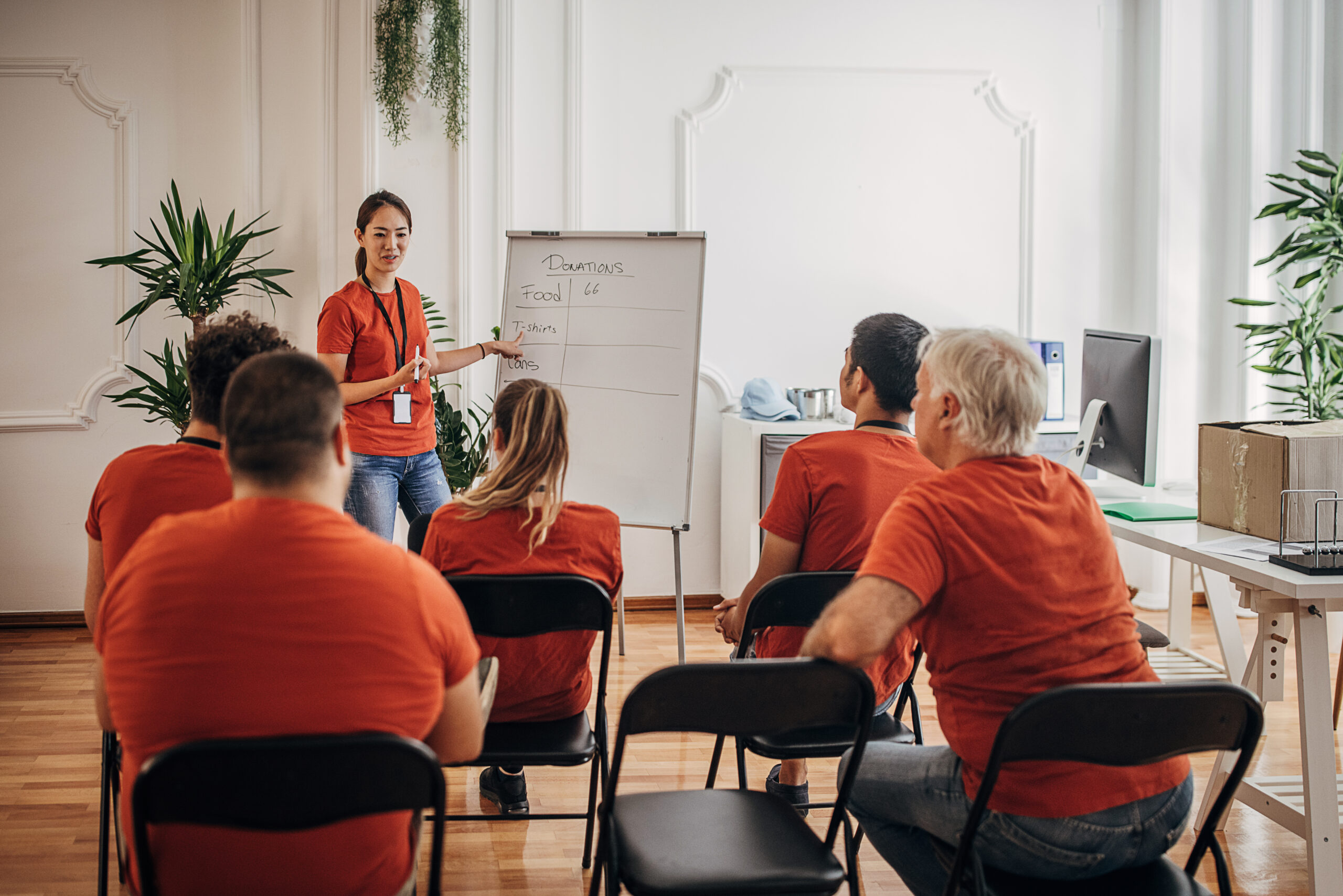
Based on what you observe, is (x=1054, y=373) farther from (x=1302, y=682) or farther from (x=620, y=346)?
(x=1302, y=682)

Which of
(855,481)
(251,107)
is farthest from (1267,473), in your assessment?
(251,107)

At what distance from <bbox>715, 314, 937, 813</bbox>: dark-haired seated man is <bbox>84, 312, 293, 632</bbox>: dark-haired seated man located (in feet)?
3.54

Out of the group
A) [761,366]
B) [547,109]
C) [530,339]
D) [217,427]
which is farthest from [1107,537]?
[547,109]

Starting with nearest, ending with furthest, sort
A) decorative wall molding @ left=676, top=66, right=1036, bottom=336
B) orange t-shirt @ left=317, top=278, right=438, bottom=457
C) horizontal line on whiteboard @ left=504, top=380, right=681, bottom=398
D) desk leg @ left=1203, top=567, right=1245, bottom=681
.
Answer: desk leg @ left=1203, top=567, right=1245, bottom=681
orange t-shirt @ left=317, top=278, right=438, bottom=457
horizontal line on whiteboard @ left=504, top=380, right=681, bottom=398
decorative wall molding @ left=676, top=66, right=1036, bottom=336

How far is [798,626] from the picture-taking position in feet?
6.85

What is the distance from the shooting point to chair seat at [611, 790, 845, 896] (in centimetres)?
145

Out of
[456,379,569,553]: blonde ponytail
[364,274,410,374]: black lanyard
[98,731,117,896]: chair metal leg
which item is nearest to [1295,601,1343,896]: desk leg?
[456,379,569,553]: blonde ponytail

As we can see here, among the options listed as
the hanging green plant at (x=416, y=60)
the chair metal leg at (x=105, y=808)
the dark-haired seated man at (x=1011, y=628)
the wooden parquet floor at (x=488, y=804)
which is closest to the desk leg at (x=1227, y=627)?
the wooden parquet floor at (x=488, y=804)

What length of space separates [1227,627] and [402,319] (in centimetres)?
275

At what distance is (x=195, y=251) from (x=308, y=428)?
9.99 ft

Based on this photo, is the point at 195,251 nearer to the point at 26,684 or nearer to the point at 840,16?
the point at 26,684

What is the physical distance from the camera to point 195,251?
3.84 meters

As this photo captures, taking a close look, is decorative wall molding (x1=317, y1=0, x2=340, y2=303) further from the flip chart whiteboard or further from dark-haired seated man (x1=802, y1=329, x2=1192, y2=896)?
dark-haired seated man (x1=802, y1=329, x2=1192, y2=896)

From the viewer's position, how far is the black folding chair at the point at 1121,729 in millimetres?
1322
